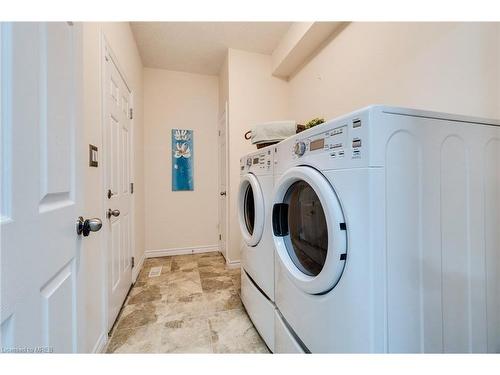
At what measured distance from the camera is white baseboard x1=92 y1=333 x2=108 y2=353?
1.21 meters

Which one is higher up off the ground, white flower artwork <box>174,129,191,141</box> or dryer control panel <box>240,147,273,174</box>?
white flower artwork <box>174,129,191,141</box>

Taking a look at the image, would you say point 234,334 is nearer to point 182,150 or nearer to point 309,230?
point 309,230

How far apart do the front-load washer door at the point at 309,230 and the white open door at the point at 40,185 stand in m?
0.79

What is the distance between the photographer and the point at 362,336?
0.68 meters

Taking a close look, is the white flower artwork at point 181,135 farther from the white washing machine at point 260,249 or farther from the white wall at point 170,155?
the white washing machine at point 260,249

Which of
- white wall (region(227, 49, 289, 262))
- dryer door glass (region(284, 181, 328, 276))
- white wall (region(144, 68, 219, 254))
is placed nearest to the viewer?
dryer door glass (region(284, 181, 328, 276))

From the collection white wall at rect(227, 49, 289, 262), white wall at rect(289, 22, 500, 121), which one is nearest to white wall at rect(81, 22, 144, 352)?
white wall at rect(227, 49, 289, 262)

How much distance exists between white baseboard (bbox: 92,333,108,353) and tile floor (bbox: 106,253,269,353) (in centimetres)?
5

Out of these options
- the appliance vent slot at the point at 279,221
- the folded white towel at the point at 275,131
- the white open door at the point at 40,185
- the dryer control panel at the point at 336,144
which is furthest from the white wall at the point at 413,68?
the white open door at the point at 40,185

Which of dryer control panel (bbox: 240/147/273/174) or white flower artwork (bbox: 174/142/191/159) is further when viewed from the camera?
white flower artwork (bbox: 174/142/191/159)

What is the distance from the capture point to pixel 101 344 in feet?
4.18

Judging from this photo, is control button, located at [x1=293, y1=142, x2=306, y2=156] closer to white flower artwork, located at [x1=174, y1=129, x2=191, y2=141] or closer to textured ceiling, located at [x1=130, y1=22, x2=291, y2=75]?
textured ceiling, located at [x1=130, y1=22, x2=291, y2=75]

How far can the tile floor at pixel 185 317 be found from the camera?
1336mm

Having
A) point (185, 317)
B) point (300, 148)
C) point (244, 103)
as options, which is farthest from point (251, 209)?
point (244, 103)
